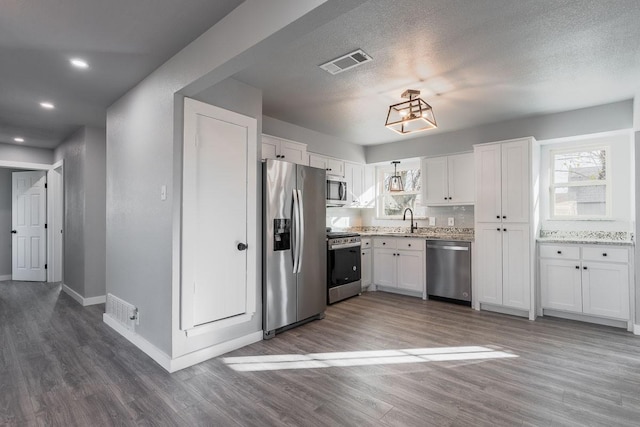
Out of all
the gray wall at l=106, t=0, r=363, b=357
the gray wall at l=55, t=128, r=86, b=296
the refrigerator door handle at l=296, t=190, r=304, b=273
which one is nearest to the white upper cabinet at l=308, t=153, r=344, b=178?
the refrigerator door handle at l=296, t=190, r=304, b=273

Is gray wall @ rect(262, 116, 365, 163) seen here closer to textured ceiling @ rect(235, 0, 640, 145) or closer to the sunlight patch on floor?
textured ceiling @ rect(235, 0, 640, 145)

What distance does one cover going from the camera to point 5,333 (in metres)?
3.35

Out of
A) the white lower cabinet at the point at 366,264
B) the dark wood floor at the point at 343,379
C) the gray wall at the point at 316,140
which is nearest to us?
the dark wood floor at the point at 343,379

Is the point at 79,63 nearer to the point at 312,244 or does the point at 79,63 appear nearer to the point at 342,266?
→ the point at 312,244

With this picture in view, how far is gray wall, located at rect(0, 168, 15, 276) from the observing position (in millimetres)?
6156

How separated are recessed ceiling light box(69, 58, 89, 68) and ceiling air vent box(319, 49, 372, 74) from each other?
6.40 feet

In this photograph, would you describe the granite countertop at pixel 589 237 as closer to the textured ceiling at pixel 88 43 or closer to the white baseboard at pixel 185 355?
the white baseboard at pixel 185 355

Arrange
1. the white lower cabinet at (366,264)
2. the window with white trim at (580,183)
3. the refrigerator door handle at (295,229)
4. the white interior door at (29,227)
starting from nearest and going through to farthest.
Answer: the refrigerator door handle at (295,229) < the window with white trim at (580,183) < the white lower cabinet at (366,264) < the white interior door at (29,227)

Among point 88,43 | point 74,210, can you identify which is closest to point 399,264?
point 88,43

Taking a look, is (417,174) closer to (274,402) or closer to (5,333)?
(274,402)

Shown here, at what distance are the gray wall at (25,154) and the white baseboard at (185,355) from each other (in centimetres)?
424

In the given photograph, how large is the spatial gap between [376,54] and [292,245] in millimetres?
1969

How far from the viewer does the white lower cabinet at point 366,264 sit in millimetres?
5199

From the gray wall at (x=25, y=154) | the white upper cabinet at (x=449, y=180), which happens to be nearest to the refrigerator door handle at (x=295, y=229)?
the white upper cabinet at (x=449, y=180)
